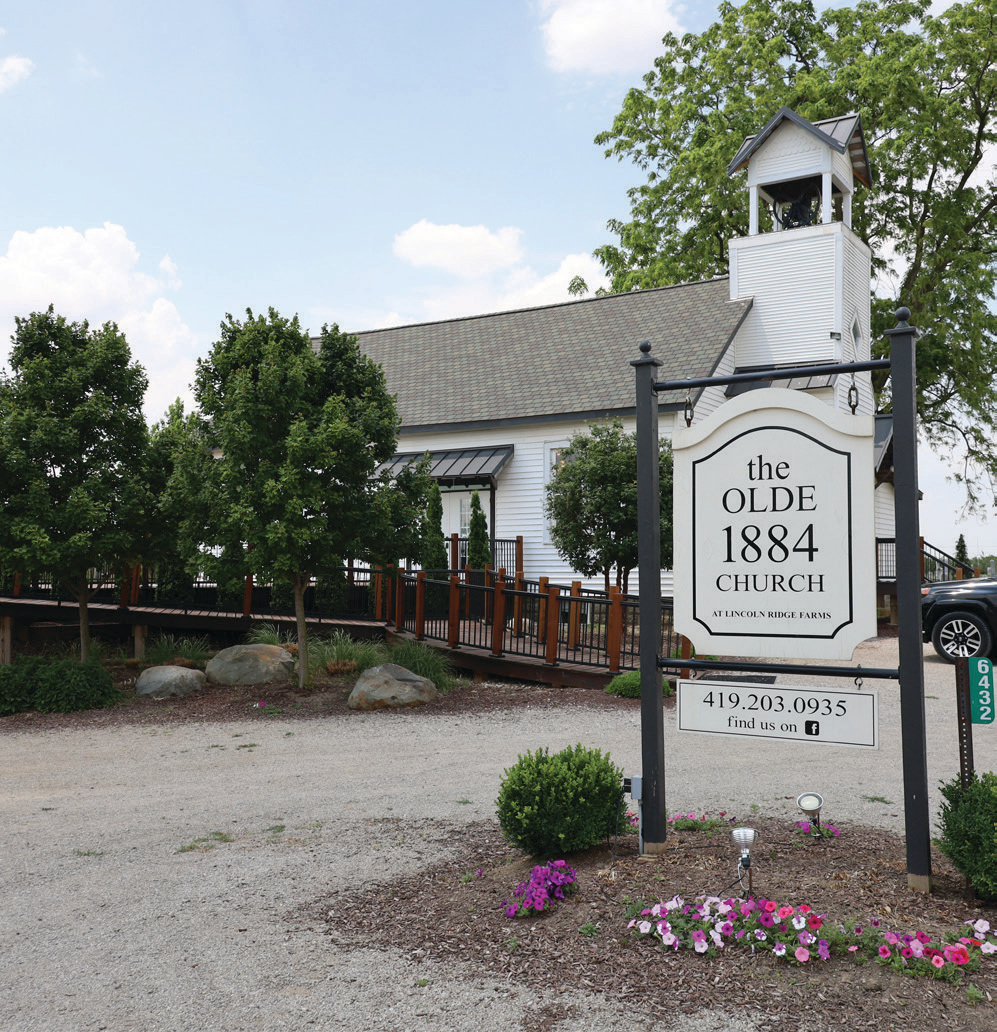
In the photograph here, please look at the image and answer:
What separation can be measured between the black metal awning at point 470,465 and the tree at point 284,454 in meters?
8.54

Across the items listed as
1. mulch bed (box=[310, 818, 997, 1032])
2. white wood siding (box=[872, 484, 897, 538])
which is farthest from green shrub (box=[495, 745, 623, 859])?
white wood siding (box=[872, 484, 897, 538])

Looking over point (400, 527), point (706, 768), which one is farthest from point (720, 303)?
point (706, 768)

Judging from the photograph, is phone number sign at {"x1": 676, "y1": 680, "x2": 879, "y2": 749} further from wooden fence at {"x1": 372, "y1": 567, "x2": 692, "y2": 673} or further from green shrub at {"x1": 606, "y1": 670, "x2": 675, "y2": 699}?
wooden fence at {"x1": 372, "y1": 567, "x2": 692, "y2": 673}

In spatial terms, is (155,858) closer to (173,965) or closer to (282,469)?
(173,965)

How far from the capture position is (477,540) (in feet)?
64.7

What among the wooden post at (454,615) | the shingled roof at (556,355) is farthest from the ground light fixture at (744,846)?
the shingled roof at (556,355)

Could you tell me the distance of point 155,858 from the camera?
5.44 m

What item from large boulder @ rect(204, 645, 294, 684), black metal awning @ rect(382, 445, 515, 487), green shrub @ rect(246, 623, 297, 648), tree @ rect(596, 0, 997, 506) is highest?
tree @ rect(596, 0, 997, 506)

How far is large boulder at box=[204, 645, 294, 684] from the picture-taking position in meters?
12.2

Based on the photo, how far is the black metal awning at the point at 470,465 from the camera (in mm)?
20672

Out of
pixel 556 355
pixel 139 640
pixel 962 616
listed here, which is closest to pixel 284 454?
pixel 139 640

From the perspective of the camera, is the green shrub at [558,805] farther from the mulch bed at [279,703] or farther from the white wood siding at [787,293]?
the white wood siding at [787,293]

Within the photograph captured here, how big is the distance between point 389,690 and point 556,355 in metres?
13.7

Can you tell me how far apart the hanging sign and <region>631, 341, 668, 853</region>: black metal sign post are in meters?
0.14
